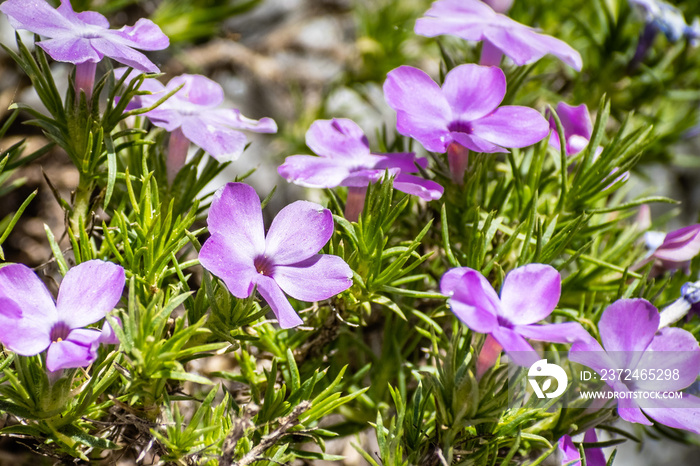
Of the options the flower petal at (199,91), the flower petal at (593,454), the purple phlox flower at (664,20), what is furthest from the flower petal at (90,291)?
the purple phlox flower at (664,20)

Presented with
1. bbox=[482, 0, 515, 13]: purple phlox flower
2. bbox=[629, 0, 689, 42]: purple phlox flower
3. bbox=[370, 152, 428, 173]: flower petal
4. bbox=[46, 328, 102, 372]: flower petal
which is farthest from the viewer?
bbox=[629, 0, 689, 42]: purple phlox flower

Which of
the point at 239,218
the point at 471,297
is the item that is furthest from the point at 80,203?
the point at 471,297

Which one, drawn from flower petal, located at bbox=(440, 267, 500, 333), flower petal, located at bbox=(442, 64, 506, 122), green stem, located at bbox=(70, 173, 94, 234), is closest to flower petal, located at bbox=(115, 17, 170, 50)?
green stem, located at bbox=(70, 173, 94, 234)

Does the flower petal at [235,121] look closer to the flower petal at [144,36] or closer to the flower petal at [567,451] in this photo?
the flower petal at [144,36]

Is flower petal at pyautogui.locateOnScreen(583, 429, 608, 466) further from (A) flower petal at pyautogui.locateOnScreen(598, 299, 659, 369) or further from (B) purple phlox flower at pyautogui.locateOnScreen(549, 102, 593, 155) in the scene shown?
(B) purple phlox flower at pyautogui.locateOnScreen(549, 102, 593, 155)

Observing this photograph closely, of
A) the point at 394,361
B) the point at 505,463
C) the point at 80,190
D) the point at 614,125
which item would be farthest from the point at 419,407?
the point at 614,125
